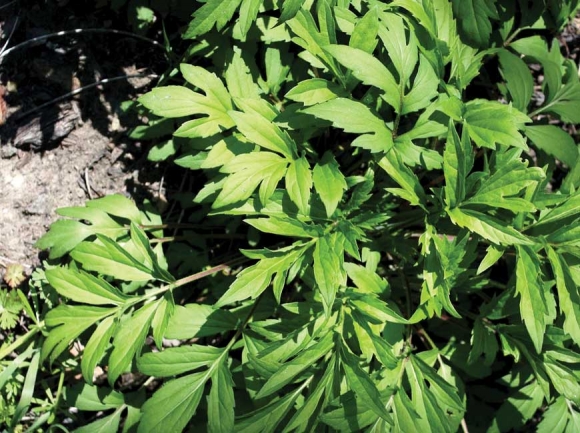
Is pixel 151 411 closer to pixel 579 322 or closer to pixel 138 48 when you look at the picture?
pixel 579 322

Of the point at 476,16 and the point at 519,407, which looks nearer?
the point at 476,16

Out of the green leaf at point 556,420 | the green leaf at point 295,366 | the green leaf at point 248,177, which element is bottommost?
the green leaf at point 556,420

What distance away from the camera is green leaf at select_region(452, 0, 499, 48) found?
210 centimetres

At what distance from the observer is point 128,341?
2.00 m

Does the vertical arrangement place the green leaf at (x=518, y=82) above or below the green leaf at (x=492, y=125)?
below

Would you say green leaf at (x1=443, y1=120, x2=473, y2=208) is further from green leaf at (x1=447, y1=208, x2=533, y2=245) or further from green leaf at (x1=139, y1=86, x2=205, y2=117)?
green leaf at (x1=139, y1=86, x2=205, y2=117)

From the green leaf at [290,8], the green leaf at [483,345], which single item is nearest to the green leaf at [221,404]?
the green leaf at [483,345]

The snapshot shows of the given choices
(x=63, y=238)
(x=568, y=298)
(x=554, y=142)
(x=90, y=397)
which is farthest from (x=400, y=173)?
(x=90, y=397)

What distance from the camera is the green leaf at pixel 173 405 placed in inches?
78.0

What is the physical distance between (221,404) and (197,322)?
1.05 feet

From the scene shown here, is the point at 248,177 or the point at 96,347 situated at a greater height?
the point at 248,177

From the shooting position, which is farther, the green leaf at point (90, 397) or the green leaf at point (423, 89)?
the green leaf at point (90, 397)

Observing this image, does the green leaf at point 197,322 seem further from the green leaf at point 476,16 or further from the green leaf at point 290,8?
the green leaf at point 476,16

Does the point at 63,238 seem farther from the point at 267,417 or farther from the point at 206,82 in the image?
the point at 267,417
